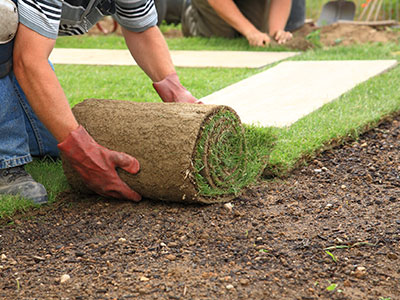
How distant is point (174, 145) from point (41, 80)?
2.01 ft

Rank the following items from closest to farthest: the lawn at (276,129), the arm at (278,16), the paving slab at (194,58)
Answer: the lawn at (276,129), the paving slab at (194,58), the arm at (278,16)

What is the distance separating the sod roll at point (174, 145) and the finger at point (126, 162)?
0.08 ft

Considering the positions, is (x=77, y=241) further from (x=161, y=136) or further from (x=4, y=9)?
(x=4, y=9)

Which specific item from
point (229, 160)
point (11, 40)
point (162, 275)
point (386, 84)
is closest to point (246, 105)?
point (386, 84)

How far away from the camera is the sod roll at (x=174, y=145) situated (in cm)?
242

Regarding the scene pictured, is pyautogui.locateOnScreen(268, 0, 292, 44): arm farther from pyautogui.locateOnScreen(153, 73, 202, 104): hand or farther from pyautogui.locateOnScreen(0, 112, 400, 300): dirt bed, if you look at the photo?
pyautogui.locateOnScreen(0, 112, 400, 300): dirt bed

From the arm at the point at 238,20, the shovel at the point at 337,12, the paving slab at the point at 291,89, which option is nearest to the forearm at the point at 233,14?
the arm at the point at 238,20

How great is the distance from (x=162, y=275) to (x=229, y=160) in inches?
31.1

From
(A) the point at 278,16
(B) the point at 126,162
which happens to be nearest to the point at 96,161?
(B) the point at 126,162

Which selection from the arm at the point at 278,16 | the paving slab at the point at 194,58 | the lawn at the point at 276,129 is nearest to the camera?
the lawn at the point at 276,129

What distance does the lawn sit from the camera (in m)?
2.98

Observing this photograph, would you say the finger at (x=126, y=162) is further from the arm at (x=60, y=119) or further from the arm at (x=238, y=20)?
the arm at (x=238, y=20)

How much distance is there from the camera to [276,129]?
335 centimetres

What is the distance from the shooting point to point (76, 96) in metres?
4.23
